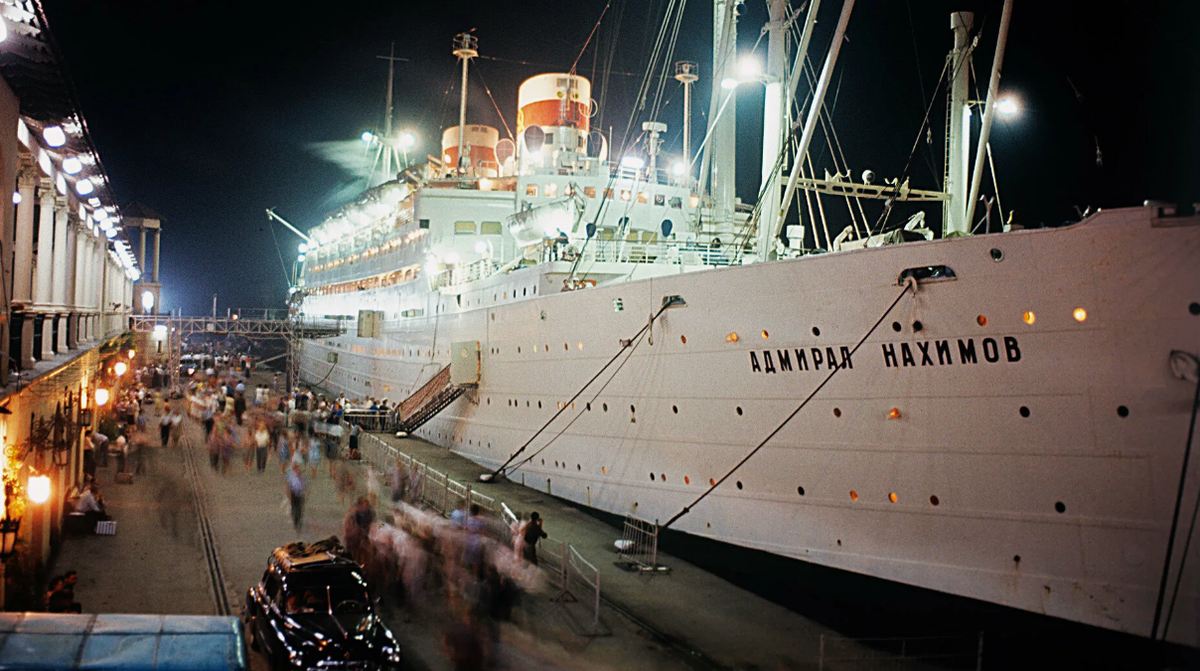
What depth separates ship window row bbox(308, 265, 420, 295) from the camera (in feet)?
102

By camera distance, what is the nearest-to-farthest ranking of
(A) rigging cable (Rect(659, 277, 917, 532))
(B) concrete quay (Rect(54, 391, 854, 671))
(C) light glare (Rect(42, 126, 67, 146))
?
(B) concrete quay (Rect(54, 391, 854, 671))
(A) rigging cable (Rect(659, 277, 917, 532))
(C) light glare (Rect(42, 126, 67, 146))

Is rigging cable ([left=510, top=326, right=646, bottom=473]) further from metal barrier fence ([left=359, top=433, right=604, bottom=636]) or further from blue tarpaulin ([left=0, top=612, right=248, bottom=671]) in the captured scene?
blue tarpaulin ([left=0, top=612, right=248, bottom=671])

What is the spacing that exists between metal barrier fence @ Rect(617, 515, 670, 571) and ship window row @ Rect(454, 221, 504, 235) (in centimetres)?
1429

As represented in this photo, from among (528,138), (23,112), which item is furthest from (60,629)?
(528,138)

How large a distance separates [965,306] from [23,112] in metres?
11.5

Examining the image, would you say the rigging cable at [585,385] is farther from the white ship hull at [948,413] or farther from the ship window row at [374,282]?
the ship window row at [374,282]

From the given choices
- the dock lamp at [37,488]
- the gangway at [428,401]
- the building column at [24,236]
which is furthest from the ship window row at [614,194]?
the dock lamp at [37,488]

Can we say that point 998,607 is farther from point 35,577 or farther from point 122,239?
point 122,239

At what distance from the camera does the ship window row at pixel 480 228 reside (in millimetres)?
26688

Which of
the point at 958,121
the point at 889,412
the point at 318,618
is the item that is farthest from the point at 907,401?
the point at 958,121

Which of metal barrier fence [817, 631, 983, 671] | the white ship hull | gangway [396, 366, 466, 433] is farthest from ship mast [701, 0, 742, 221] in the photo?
metal barrier fence [817, 631, 983, 671]

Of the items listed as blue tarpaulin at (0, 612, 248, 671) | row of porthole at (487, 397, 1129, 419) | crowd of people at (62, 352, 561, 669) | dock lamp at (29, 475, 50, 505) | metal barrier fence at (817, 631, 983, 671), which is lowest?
metal barrier fence at (817, 631, 983, 671)

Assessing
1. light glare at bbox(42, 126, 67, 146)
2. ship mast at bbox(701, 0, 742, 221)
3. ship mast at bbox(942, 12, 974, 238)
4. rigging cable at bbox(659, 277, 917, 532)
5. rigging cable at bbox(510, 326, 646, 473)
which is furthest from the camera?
ship mast at bbox(701, 0, 742, 221)

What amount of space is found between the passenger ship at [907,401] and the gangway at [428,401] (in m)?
3.78
